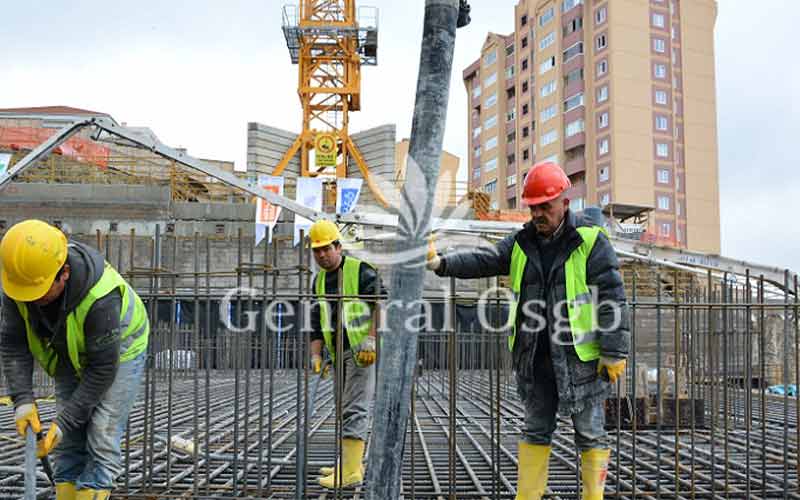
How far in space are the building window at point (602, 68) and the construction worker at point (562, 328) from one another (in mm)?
45909

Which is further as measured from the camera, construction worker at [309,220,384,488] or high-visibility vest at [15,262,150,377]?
construction worker at [309,220,384,488]

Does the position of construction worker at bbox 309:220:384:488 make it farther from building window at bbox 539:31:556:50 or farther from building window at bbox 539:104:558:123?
building window at bbox 539:31:556:50

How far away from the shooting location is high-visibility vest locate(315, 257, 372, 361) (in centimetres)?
438

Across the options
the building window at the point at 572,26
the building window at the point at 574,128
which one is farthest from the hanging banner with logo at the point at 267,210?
the building window at the point at 572,26

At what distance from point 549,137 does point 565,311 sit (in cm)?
4998

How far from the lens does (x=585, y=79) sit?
4791cm

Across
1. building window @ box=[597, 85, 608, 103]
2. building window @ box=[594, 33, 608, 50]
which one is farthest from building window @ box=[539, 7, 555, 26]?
building window @ box=[597, 85, 608, 103]

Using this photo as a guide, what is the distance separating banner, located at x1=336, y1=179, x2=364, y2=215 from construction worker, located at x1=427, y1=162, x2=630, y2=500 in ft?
42.0

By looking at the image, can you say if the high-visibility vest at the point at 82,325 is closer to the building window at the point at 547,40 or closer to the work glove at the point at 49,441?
the work glove at the point at 49,441

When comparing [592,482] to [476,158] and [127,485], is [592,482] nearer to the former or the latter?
[127,485]

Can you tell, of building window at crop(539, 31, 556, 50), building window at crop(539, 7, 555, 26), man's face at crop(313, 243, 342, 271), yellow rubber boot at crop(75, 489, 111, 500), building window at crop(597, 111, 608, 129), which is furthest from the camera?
building window at crop(539, 7, 555, 26)

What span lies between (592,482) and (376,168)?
27727 millimetres

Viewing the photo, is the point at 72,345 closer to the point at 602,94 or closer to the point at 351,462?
the point at 351,462

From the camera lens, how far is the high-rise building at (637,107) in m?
45.5
